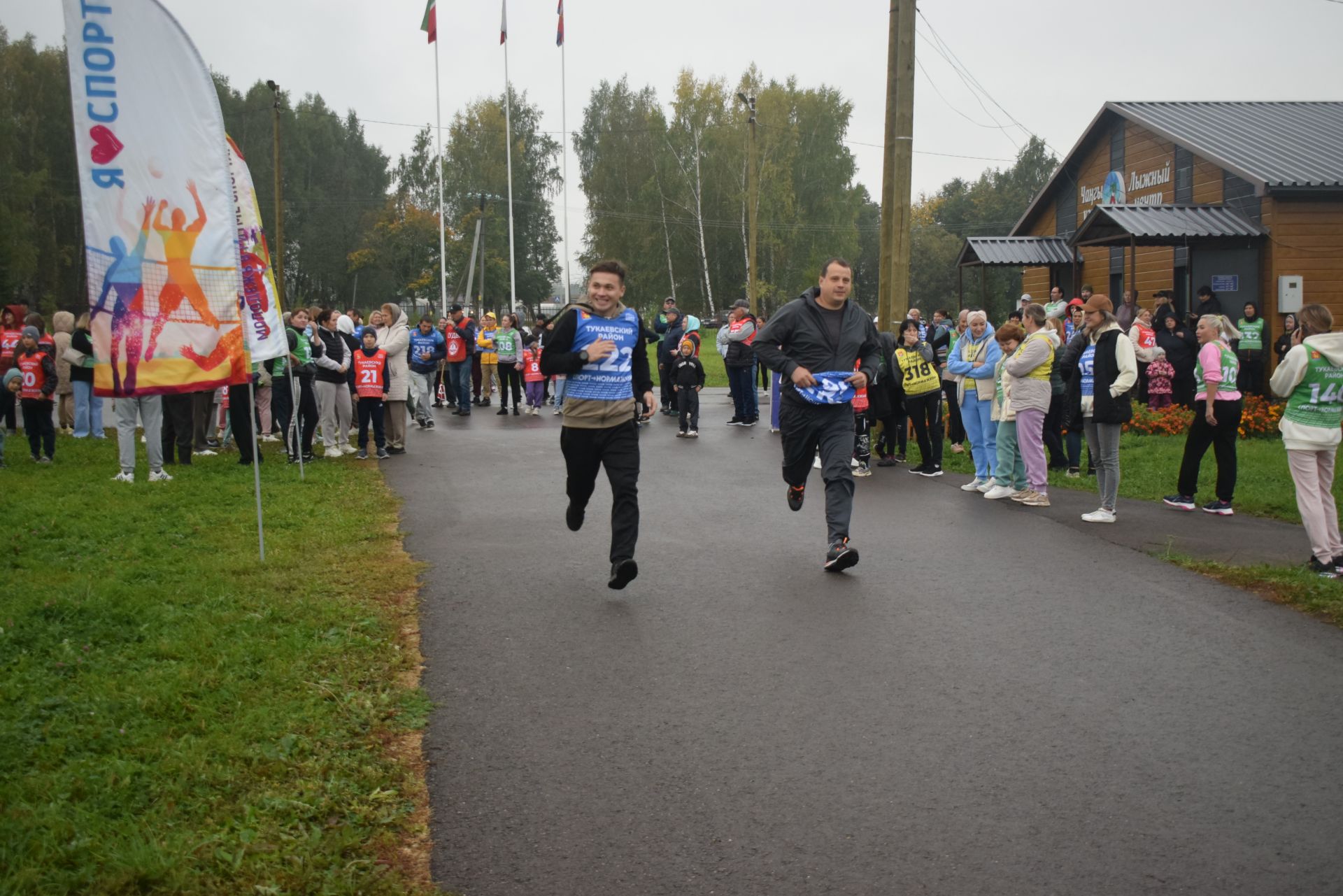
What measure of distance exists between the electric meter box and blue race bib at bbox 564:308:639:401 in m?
18.0

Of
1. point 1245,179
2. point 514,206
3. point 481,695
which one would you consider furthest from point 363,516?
point 514,206

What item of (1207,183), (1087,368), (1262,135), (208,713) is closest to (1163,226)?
(1207,183)

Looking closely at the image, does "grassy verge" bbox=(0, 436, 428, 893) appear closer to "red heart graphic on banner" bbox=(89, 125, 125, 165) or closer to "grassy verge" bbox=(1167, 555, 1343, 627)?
"red heart graphic on banner" bbox=(89, 125, 125, 165)

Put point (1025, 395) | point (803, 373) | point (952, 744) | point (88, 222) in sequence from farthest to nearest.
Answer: point (1025, 395), point (803, 373), point (88, 222), point (952, 744)

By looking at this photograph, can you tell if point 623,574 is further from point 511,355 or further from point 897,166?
point 511,355

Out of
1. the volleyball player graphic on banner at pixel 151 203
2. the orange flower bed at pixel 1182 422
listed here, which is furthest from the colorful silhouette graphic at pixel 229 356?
the orange flower bed at pixel 1182 422

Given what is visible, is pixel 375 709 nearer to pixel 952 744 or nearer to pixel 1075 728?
pixel 952 744

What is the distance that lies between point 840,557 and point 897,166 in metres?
10.1

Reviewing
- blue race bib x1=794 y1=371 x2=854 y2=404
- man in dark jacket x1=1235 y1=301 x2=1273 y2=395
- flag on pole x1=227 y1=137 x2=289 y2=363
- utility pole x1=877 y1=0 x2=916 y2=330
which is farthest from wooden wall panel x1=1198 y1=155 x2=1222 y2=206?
flag on pole x1=227 y1=137 x2=289 y2=363

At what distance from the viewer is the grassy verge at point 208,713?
12.4 feet

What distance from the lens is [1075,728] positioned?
507 cm

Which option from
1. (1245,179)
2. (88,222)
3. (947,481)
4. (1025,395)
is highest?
(1245,179)

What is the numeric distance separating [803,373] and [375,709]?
4092 millimetres

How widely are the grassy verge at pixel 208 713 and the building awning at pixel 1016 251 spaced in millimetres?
20871
